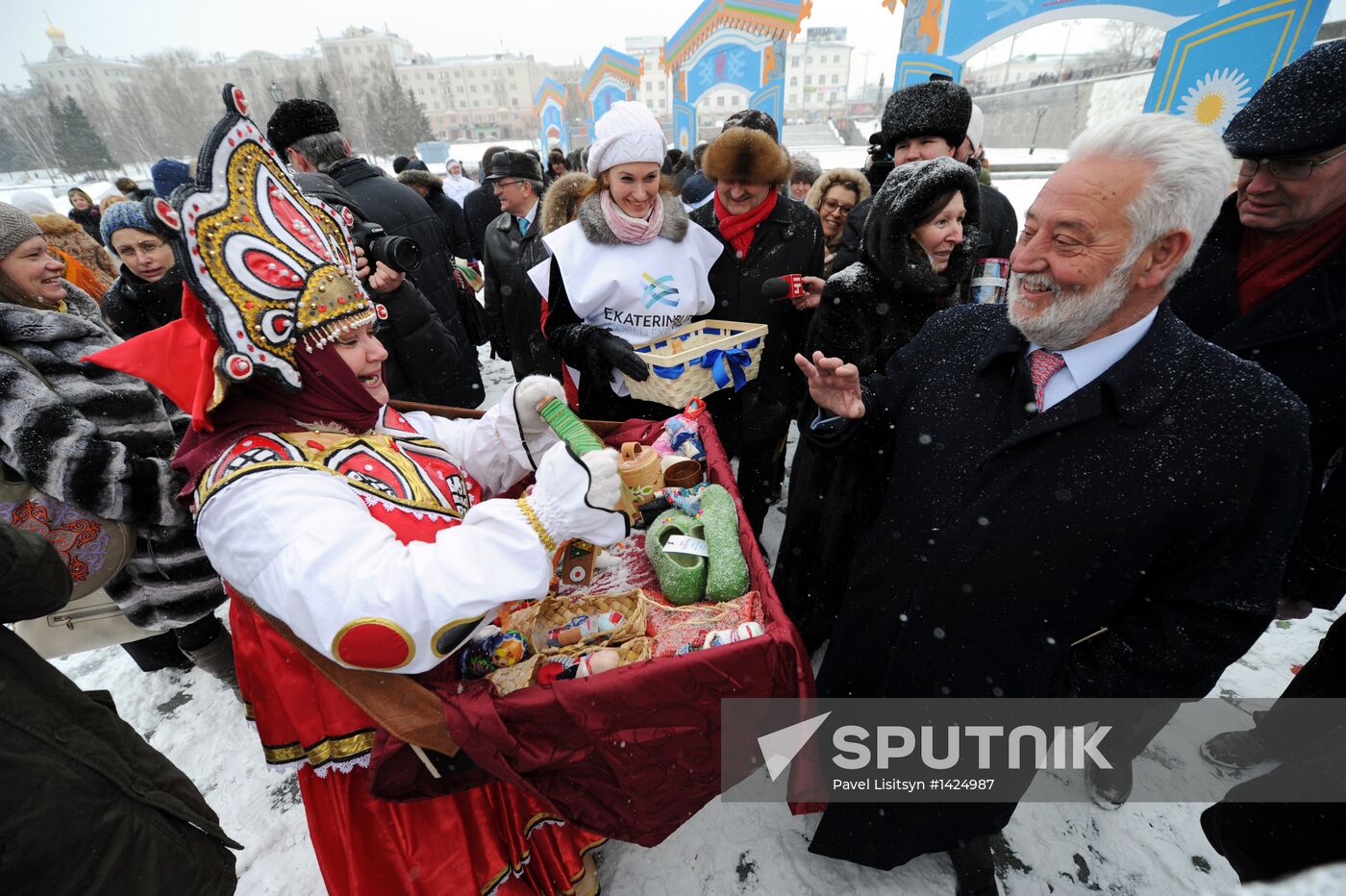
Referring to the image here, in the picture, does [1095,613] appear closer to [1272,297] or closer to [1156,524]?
[1156,524]

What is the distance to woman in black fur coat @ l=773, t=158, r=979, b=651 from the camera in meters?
2.15

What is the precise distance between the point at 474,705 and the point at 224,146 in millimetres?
1401

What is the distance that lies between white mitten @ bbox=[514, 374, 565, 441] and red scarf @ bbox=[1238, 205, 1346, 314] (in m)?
2.40

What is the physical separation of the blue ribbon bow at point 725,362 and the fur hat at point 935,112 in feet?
5.38

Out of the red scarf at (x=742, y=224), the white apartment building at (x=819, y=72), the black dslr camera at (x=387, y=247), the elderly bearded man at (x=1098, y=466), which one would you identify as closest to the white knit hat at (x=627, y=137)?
the red scarf at (x=742, y=224)

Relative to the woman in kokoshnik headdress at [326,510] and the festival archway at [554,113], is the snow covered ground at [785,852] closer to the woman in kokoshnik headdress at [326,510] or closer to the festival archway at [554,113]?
the woman in kokoshnik headdress at [326,510]

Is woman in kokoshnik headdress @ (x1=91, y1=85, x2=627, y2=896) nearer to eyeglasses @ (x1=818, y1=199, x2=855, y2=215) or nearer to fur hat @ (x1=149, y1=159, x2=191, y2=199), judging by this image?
fur hat @ (x1=149, y1=159, x2=191, y2=199)

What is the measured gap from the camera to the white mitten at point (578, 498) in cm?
132

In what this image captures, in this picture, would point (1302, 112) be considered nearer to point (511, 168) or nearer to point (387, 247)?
Result: point (387, 247)

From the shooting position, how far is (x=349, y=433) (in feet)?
4.99

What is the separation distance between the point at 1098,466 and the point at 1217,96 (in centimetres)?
567

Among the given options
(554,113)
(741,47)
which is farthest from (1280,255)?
(554,113)

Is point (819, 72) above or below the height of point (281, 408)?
above

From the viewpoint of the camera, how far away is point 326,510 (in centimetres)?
118
